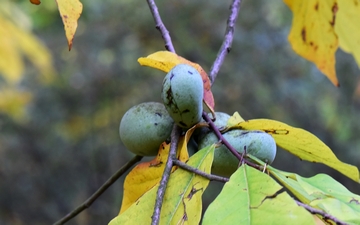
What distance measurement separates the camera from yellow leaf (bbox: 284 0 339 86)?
1.18m

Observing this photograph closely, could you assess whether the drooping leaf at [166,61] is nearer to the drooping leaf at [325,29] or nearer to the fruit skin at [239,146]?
the fruit skin at [239,146]

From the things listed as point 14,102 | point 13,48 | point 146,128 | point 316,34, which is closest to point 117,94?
point 14,102

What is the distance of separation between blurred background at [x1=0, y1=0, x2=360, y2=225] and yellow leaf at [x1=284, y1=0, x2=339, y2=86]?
5.84 feet

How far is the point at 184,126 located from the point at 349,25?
70 cm

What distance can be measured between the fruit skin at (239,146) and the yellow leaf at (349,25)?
0.59 metres

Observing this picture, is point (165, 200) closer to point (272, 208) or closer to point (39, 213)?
point (272, 208)

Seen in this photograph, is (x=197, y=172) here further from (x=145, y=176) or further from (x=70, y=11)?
(x=70, y=11)

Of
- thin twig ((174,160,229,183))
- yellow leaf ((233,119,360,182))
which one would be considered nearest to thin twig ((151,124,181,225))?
thin twig ((174,160,229,183))

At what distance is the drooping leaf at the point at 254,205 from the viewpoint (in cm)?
52

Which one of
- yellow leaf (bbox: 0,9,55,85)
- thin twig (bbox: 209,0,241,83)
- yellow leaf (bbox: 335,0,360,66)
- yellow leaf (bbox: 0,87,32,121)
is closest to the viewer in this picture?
thin twig (bbox: 209,0,241,83)

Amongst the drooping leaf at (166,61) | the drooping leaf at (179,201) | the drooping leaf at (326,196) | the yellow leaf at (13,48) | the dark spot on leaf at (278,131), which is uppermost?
the drooping leaf at (166,61)

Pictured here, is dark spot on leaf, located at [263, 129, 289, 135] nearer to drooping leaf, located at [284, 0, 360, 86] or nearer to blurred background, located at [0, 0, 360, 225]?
drooping leaf, located at [284, 0, 360, 86]

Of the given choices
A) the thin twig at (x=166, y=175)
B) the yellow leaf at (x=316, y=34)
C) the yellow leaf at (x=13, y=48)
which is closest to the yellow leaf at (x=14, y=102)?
the yellow leaf at (x=13, y=48)

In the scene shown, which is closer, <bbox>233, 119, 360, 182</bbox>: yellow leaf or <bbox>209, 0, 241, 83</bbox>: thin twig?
<bbox>233, 119, 360, 182</bbox>: yellow leaf
